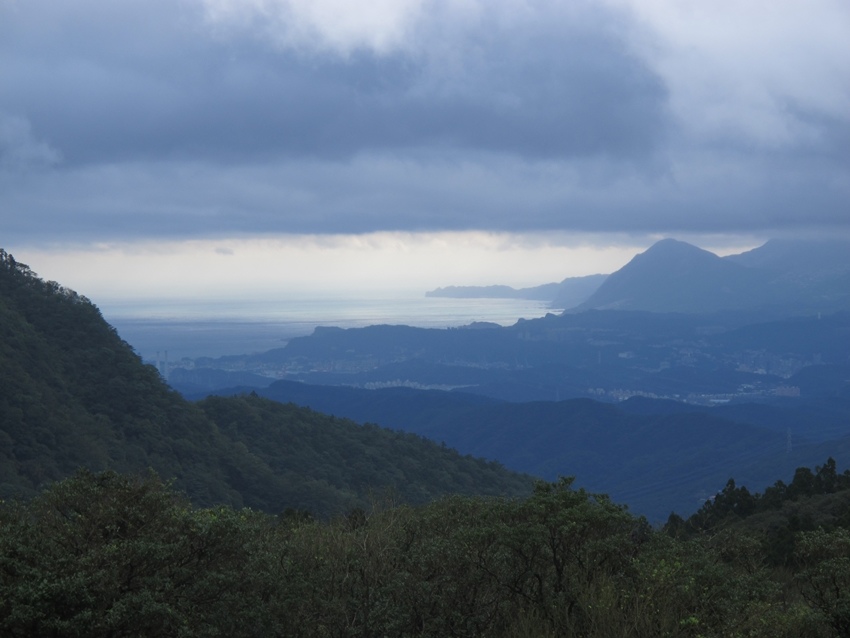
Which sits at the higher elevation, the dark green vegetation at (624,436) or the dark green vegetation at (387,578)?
the dark green vegetation at (387,578)

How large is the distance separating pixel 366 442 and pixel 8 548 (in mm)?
59851

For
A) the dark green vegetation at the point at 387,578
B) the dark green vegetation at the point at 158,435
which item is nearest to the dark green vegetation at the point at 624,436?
the dark green vegetation at the point at 158,435

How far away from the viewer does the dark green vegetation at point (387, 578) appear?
778 centimetres

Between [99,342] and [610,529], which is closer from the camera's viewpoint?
[610,529]

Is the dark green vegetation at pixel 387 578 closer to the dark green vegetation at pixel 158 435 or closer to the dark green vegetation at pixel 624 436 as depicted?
the dark green vegetation at pixel 158 435

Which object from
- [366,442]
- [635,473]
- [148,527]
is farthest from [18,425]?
[635,473]

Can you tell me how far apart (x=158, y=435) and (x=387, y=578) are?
44.3 metres

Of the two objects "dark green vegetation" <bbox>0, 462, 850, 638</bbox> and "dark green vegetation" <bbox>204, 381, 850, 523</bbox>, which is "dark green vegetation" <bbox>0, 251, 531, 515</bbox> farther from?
"dark green vegetation" <bbox>204, 381, 850, 523</bbox>

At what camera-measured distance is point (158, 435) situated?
51312mm

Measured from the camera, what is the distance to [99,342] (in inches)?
2263

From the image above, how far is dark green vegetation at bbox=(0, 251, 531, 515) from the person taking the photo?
1670 inches

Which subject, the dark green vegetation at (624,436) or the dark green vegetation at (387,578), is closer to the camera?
the dark green vegetation at (387,578)

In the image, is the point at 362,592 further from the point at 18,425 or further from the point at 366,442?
the point at 366,442

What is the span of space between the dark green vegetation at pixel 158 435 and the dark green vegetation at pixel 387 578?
2752 cm
